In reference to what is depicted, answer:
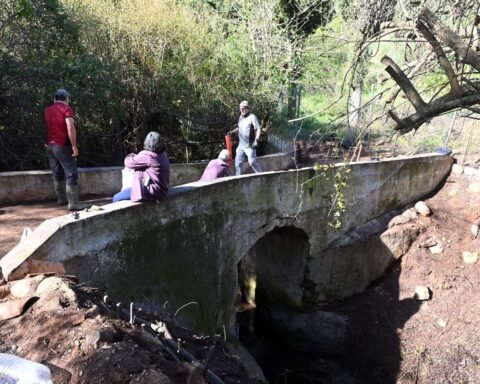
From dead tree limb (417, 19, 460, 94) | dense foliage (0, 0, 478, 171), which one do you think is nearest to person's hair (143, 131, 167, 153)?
dense foliage (0, 0, 478, 171)

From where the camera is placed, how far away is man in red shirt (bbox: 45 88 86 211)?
5.68 metres

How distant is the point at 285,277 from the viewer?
9.62 metres

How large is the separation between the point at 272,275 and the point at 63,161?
218 inches

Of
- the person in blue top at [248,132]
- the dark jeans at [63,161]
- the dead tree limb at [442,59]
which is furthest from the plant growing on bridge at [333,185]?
the dark jeans at [63,161]

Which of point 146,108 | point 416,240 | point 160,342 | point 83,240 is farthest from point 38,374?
point 416,240

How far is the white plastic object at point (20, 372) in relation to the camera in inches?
79.7

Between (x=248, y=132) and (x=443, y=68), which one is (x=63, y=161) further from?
(x=443, y=68)

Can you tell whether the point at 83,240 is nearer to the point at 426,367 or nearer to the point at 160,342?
the point at 160,342

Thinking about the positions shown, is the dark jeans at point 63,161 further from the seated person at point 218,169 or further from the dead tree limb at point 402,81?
the dead tree limb at point 402,81

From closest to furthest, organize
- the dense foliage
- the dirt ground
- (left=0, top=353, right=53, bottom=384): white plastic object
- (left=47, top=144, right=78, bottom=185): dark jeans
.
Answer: (left=0, top=353, right=53, bottom=384): white plastic object → the dirt ground → (left=47, top=144, right=78, bottom=185): dark jeans → the dense foliage

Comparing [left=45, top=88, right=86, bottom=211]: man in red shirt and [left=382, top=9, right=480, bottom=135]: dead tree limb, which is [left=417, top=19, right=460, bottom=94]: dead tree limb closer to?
[left=382, top=9, right=480, bottom=135]: dead tree limb

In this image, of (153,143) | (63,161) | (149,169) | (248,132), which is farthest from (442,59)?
(63,161)

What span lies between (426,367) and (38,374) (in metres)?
7.84

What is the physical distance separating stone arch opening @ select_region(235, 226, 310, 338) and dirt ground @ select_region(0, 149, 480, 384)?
0.92 metres
